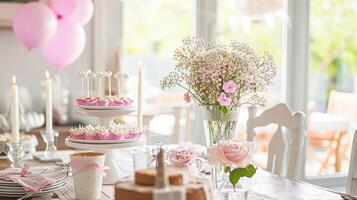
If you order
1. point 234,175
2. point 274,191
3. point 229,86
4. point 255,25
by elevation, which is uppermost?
point 255,25

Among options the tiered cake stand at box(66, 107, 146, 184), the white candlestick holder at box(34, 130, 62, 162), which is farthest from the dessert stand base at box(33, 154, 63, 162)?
the tiered cake stand at box(66, 107, 146, 184)

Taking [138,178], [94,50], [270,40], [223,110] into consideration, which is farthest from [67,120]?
[138,178]

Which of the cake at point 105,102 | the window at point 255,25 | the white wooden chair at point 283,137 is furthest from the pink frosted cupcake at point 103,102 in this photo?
the window at point 255,25

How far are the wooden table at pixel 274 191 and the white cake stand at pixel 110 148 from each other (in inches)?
2.6

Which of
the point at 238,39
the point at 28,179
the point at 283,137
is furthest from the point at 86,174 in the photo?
the point at 238,39

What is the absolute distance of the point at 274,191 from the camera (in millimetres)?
1975

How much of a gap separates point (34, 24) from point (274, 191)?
4.84ft

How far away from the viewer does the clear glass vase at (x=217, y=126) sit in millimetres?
1842

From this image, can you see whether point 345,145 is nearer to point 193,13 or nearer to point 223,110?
point 193,13

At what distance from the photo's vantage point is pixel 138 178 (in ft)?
4.21

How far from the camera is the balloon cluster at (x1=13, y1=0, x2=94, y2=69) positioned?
2.90 m

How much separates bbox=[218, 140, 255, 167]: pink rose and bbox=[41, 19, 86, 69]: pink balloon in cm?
177

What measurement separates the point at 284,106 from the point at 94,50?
1857mm

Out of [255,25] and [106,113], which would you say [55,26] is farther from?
[255,25]
